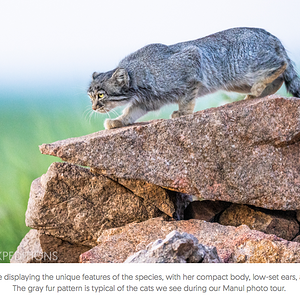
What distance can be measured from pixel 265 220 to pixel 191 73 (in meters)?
1.15

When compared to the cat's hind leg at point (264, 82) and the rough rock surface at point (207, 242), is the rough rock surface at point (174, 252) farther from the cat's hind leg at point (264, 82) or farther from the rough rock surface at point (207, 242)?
the cat's hind leg at point (264, 82)

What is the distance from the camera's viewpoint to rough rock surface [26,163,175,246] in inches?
89.2

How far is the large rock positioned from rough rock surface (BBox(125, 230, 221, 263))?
1.88 ft

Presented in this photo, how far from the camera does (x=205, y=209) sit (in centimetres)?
245

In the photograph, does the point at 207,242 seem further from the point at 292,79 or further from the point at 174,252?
the point at 292,79

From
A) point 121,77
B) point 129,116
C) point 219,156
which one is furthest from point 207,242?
point 121,77

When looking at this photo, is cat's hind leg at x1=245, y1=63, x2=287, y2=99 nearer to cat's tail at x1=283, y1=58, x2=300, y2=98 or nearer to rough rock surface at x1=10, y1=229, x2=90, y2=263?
cat's tail at x1=283, y1=58, x2=300, y2=98

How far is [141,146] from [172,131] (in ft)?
0.69

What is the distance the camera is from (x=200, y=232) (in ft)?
6.65

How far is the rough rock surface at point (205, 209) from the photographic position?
7.91 ft

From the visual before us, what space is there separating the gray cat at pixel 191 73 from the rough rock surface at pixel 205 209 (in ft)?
2.25

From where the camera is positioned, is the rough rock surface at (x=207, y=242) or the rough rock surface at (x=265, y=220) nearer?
the rough rock surface at (x=207, y=242)

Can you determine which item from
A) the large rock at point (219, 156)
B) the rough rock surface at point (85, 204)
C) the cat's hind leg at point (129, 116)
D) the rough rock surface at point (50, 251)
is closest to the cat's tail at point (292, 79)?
the large rock at point (219, 156)
